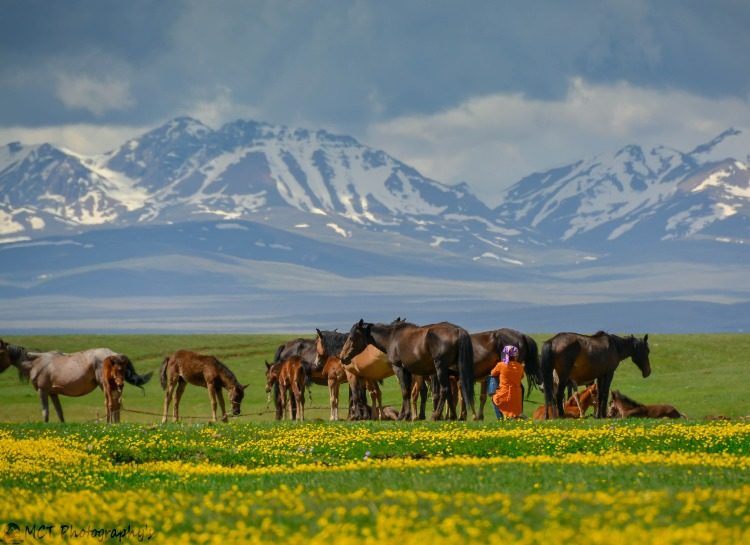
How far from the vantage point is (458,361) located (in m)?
39.7

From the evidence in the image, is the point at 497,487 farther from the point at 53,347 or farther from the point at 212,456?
the point at 53,347

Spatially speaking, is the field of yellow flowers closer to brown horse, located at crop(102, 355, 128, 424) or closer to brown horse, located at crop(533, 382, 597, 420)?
brown horse, located at crop(102, 355, 128, 424)

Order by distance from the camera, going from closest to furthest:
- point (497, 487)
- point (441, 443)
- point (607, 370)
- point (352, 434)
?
1. point (497, 487)
2. point (441, 443)
3. point (352, 434)
4. point (607, 370)

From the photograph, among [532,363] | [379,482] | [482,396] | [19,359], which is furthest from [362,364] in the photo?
[379,482]

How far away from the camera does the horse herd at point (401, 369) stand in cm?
4053

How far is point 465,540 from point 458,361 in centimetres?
2303

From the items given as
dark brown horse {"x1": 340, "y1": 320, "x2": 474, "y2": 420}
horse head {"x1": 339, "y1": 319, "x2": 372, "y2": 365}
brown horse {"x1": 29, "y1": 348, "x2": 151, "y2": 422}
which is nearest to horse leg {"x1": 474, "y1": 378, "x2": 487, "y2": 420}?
dark brown horse {"x1": 340, "y1": 320, "x2": 474, "y2": 420}

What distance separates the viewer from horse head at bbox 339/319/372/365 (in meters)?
42.2

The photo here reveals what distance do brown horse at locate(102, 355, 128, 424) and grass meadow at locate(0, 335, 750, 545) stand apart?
5483mm

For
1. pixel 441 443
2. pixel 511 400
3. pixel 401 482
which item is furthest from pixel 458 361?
pixel 401 482

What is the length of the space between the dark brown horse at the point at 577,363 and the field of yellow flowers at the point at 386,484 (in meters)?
5.85

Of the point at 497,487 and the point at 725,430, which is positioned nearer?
the point at 497,487

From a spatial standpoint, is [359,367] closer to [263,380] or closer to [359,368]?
[359,368]

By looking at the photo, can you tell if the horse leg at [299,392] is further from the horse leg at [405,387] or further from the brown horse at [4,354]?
the brown horse at [4,354]
